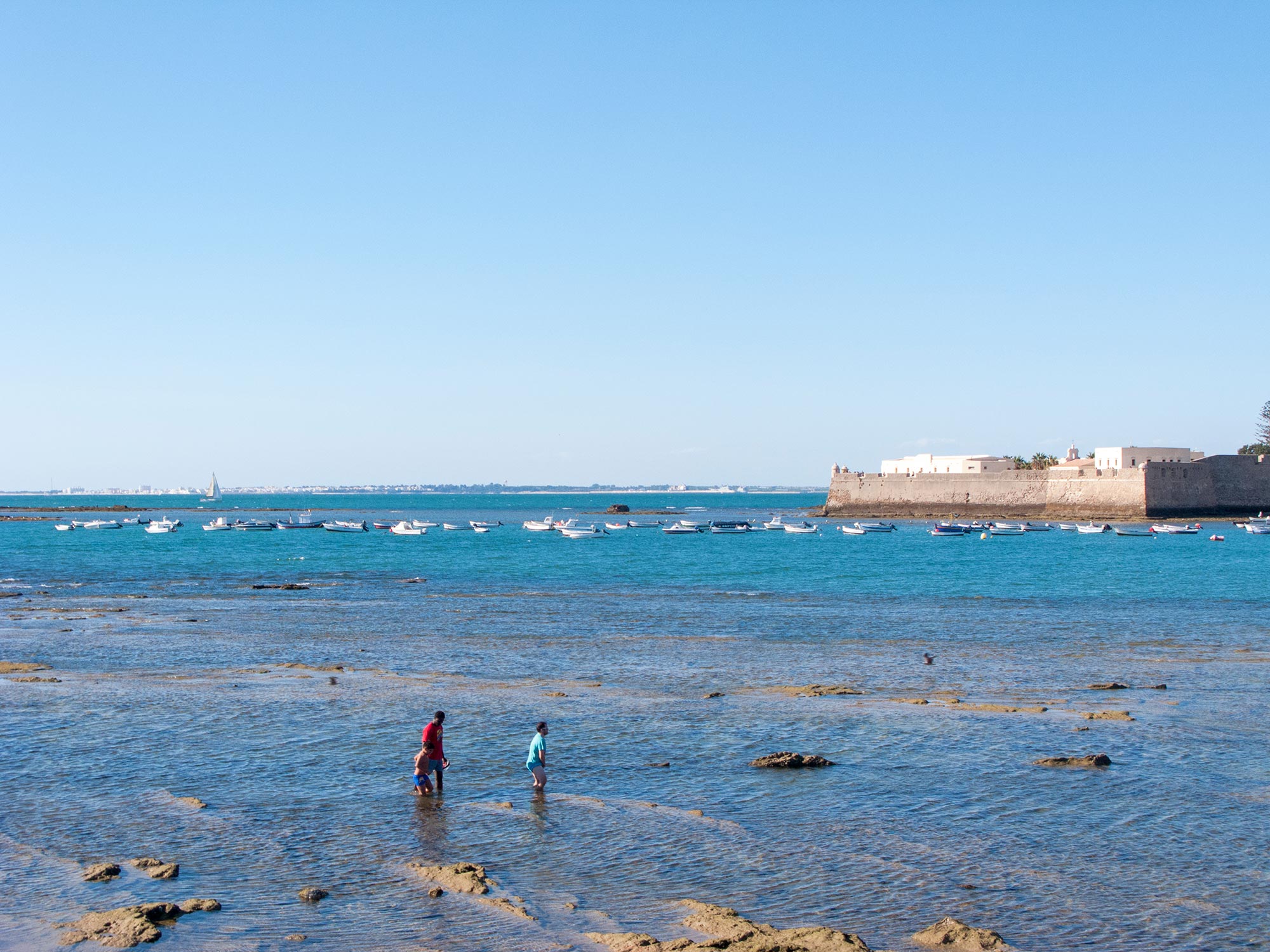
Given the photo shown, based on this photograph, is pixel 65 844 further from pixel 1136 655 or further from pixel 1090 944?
pixel 1136 655

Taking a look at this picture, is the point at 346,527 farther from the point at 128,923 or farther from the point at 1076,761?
the point at 128,923

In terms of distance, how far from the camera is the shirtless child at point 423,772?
16.1 m

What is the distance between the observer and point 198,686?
25016 millimetres

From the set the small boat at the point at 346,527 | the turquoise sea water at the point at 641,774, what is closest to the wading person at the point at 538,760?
the turquoise sea water at the point at 641,774

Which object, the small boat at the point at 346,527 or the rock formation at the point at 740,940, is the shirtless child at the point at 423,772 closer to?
the rock formation at the point at 740,940

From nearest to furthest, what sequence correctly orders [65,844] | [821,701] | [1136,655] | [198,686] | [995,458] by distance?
[65,844]
[821,701]
[198,686]
[1136,655]
[995,458]

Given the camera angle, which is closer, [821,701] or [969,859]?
[969,859]

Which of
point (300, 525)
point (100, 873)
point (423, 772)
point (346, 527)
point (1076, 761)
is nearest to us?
point (100, 873)

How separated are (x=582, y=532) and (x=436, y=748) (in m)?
94.6

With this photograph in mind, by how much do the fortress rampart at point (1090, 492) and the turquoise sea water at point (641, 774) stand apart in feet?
269

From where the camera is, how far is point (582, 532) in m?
111

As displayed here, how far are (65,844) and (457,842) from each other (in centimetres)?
470

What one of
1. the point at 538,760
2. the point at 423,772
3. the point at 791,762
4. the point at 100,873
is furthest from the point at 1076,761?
the point at 100,873

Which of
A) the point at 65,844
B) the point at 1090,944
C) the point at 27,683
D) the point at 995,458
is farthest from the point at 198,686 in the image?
the point at 995,458
